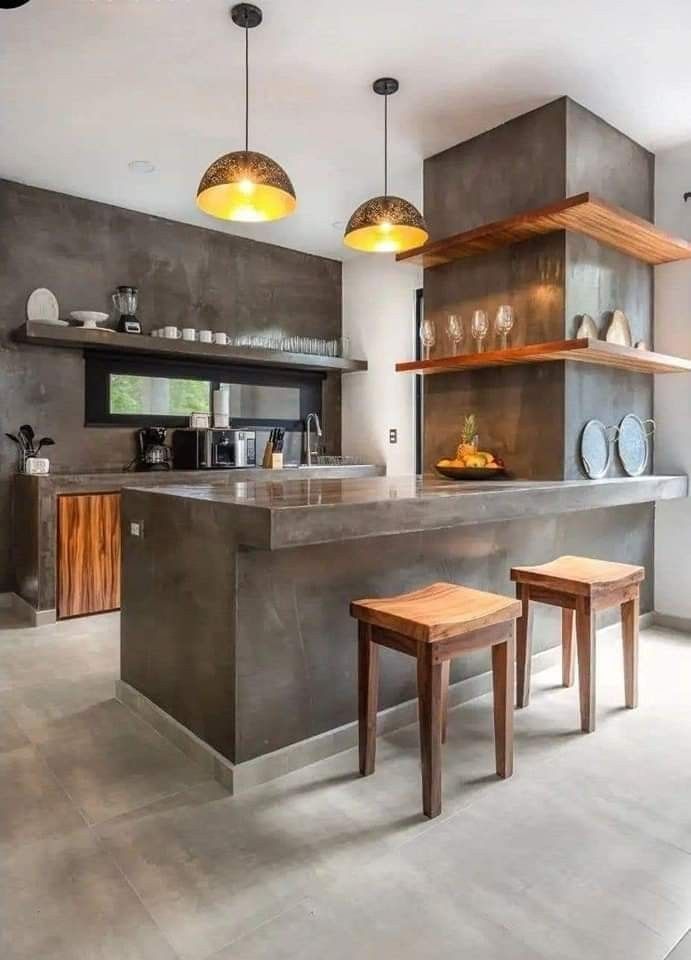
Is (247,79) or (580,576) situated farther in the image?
(247,79)

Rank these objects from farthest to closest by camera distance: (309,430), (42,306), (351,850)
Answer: (309,430) → (42,306) → (351,850)

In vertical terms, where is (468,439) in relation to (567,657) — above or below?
above

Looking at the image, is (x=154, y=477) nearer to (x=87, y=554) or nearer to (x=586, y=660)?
(x=87, y=554)

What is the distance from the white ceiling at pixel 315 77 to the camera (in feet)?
9.05

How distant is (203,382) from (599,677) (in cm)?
378

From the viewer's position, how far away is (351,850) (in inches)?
72.6

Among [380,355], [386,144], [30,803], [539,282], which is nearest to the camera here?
[30,803]

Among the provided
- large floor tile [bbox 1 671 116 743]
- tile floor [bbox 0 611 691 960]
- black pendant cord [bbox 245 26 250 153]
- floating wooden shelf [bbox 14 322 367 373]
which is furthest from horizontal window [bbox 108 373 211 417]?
tile floor [bbox 0 611 691 960]

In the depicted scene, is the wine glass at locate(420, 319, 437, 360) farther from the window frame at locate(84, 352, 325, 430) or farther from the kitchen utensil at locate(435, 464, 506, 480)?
the window frame at locate(84, 352, 325, 430)

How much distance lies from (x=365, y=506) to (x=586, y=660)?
1187 millimetres

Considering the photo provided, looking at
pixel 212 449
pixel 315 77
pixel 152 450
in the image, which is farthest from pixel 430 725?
pixel 152 450

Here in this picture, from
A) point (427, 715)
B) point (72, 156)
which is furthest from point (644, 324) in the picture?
point (72, 156)

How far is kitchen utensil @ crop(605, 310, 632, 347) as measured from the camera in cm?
357

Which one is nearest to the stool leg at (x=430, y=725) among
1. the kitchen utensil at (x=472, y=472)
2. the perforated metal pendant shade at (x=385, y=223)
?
the kitchen utensil at (x=472, y=472)
